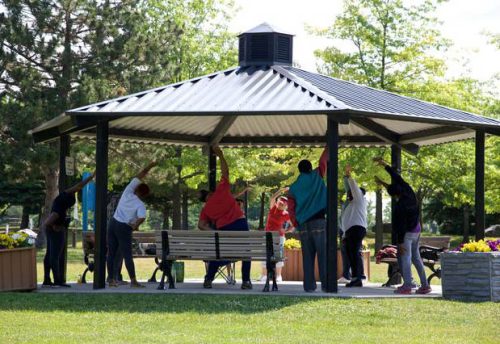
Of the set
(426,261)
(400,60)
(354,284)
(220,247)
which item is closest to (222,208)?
(220,247)

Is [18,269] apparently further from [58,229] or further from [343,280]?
[343,280]

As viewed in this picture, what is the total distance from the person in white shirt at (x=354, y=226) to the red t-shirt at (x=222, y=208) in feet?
5.54

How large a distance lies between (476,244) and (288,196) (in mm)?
2653

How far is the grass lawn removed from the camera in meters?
9.46

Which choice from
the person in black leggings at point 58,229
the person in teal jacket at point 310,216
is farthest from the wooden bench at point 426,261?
the person in black leggings at point 58,229

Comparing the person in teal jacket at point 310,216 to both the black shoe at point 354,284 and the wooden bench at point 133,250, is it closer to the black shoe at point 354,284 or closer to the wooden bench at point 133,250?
the black shoe at point 354,284

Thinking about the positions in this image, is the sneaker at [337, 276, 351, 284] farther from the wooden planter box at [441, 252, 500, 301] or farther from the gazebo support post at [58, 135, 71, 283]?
the gazebo support post at [58, 135, 71, 283]

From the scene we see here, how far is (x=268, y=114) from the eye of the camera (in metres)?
13.2

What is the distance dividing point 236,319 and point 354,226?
472cm

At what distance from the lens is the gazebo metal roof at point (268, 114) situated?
13570mm

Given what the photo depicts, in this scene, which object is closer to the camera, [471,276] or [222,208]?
[471,276]

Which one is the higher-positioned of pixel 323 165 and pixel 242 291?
pixel 323 165

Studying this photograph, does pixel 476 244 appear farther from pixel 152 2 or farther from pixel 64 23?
pixel 152 2

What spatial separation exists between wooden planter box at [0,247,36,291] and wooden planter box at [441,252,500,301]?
19.1 ft
